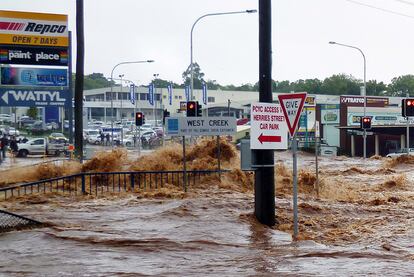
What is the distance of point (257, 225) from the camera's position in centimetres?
1313

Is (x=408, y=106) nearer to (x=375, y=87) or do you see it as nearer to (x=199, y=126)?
(x=199, y=126)

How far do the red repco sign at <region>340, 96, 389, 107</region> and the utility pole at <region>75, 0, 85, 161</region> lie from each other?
41.9 meters

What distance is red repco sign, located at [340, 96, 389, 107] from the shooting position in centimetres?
6675

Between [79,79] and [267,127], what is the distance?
57.5ft

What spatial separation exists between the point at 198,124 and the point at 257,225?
17.5 ft

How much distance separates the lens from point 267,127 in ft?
41.0

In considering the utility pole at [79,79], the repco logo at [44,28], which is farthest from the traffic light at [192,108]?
the repco logo at [44,28]

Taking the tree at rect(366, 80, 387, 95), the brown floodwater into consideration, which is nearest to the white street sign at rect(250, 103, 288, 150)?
the brown floodwater

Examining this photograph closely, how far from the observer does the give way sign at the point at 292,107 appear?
11477 mm

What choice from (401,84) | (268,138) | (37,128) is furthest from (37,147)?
(401,84)

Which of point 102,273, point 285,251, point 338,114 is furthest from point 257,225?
point 338,114

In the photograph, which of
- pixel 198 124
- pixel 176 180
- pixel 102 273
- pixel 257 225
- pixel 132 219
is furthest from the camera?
pixel 176 180

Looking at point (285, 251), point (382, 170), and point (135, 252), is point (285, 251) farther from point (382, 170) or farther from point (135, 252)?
point (382, 170)

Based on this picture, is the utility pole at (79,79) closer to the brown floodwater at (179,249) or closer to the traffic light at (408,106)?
the brown floodwater at (179,249)
